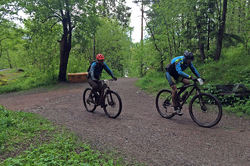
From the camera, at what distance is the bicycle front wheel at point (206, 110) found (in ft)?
16.0

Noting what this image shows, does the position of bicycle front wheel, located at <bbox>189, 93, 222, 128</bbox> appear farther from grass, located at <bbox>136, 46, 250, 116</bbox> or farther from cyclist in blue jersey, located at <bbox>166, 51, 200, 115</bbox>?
grass, located at <bbox>136, 46, 250, 116</bbox>

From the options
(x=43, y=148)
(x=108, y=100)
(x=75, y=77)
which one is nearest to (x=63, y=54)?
(x=75, y=77)

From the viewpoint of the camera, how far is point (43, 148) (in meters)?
3.84

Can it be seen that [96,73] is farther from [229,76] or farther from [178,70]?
[229,76]

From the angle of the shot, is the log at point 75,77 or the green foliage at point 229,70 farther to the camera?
the log at point 75,77

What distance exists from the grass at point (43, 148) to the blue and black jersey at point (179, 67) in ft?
10.1

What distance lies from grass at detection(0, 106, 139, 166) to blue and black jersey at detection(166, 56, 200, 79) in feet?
10.1

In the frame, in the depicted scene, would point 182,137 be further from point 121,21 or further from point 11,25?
point 121,21

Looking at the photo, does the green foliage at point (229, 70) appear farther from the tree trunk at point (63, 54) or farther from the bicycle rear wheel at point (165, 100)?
the tree trunk at point (63, 54)

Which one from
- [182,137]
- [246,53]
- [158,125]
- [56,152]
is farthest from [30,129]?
[246,53]

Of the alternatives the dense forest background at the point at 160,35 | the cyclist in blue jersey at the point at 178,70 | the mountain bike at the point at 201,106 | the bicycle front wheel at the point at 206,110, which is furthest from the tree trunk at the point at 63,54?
the bicycle front wheel at the point at 206,110

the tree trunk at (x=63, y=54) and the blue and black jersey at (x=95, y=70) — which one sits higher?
the tree trunk at (x=63, y=54)

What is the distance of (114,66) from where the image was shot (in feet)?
112

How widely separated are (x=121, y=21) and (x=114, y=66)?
29.4 ft
